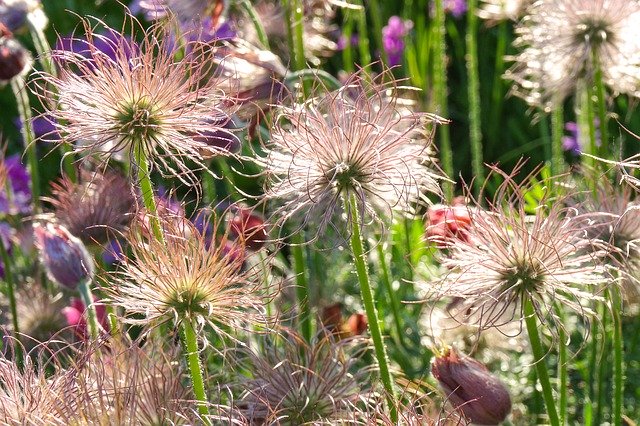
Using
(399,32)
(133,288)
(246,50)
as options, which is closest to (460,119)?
(399,32)

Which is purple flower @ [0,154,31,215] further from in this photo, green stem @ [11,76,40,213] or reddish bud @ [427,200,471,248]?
reddish bud @ [427,200,471,248]

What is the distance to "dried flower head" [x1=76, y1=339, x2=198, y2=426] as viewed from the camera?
1291 millimetres

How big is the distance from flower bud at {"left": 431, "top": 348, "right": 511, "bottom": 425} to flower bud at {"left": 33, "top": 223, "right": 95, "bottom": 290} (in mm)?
581

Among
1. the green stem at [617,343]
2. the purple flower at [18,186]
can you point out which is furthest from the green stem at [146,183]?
the purple flower at [18,186]

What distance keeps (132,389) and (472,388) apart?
43cm

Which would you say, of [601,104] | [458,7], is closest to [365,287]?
[601,104]

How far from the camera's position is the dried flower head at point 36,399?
1292 mm

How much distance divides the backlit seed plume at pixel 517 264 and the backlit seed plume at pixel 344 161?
0.43 ft

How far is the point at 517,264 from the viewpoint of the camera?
142 cm

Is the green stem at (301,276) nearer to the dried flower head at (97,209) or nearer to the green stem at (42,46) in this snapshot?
the dried flower head at (97,209)

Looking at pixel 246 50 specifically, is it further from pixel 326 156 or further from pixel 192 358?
pixel 192 358

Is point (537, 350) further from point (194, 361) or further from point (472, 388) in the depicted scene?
point (194, 361)

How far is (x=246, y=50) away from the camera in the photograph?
198 cm

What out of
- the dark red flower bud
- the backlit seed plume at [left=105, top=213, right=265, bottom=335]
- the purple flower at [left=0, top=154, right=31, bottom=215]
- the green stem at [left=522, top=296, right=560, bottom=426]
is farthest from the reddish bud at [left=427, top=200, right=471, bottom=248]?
the purple flower at [left=0, top=154, right=31, bottom=215]
